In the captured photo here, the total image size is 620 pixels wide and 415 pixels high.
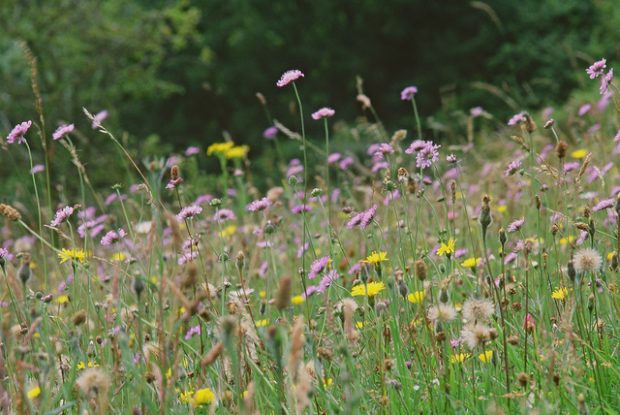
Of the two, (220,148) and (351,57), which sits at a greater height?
(220,148)

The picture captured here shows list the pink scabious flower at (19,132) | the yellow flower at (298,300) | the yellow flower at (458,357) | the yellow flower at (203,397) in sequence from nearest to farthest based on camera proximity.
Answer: the yellow flower at (203,397)
the yellow flower at (458,357)
the pink scabious flower at (19,132)
the yellow flower at (298,300)

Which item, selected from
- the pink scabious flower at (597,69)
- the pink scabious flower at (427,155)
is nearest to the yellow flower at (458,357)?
the pink scabious flower at (427,155)

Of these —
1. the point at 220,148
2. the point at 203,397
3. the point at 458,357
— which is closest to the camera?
the point at 203,397

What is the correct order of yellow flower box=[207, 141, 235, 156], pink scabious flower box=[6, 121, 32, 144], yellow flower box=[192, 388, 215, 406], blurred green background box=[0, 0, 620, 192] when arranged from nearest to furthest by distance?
yellow flower box=[192, 388, 215, 406], pink scabious flower box=[6, 121, 32, 144], yellow flower box=[207, 141, 235, 156], blurred green background box=[0, 0, 620, 192]

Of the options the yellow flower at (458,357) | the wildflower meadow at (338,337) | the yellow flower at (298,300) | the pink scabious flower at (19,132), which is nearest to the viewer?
the wildflower meadow at (338,337)

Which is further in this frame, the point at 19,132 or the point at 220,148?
the point at 220,148

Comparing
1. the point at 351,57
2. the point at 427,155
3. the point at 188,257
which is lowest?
the point at 351,57

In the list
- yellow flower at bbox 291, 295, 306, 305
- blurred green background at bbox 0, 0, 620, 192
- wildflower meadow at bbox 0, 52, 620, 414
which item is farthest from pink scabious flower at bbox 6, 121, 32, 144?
blurred green background at bbox 0, 0, 620, 192

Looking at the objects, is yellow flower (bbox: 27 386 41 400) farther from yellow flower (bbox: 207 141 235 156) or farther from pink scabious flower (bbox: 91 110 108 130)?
yellow flower (bbox: 207 141 235 156)

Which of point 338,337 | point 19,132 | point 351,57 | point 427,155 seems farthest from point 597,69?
point 351,57

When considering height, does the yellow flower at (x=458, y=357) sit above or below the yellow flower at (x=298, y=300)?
above

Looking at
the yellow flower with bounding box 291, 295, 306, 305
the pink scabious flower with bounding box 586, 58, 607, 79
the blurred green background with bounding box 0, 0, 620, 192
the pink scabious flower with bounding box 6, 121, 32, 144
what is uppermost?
the pink scabious flower with bounding box 586, 58, 607, 79

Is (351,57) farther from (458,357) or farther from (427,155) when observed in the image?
(458,357)

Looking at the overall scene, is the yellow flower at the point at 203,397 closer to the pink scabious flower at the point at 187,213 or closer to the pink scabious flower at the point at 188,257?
the pink scabious flower at the point at 188,257
